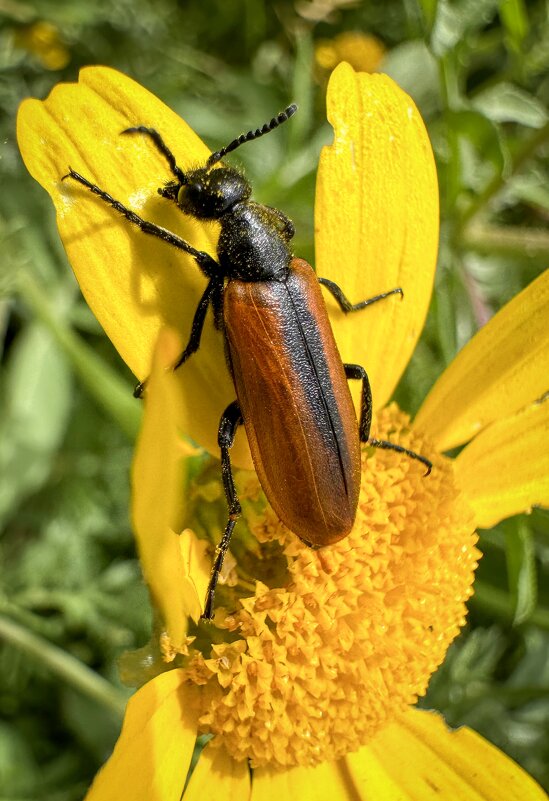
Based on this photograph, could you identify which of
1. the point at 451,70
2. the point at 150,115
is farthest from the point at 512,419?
the point at 150,115

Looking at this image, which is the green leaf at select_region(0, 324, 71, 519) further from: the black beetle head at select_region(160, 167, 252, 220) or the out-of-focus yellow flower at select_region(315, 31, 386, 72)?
the out-of-focus yellow flower at select_region(315, 31, 386, 72)

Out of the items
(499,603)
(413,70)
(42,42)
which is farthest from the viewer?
(42,42)

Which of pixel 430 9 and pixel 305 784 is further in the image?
pixel 430 9

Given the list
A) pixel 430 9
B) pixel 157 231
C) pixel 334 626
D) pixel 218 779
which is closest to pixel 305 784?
pixel 218 779

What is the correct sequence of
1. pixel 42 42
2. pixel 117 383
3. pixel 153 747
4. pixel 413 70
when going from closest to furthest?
pixel 153 747
pixel 117 383
pixel 413 70
pixel 42 42

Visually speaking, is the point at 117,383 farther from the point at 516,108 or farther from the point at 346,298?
the point at 516,108

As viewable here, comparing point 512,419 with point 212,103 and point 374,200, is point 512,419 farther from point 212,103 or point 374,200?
point 212,103
